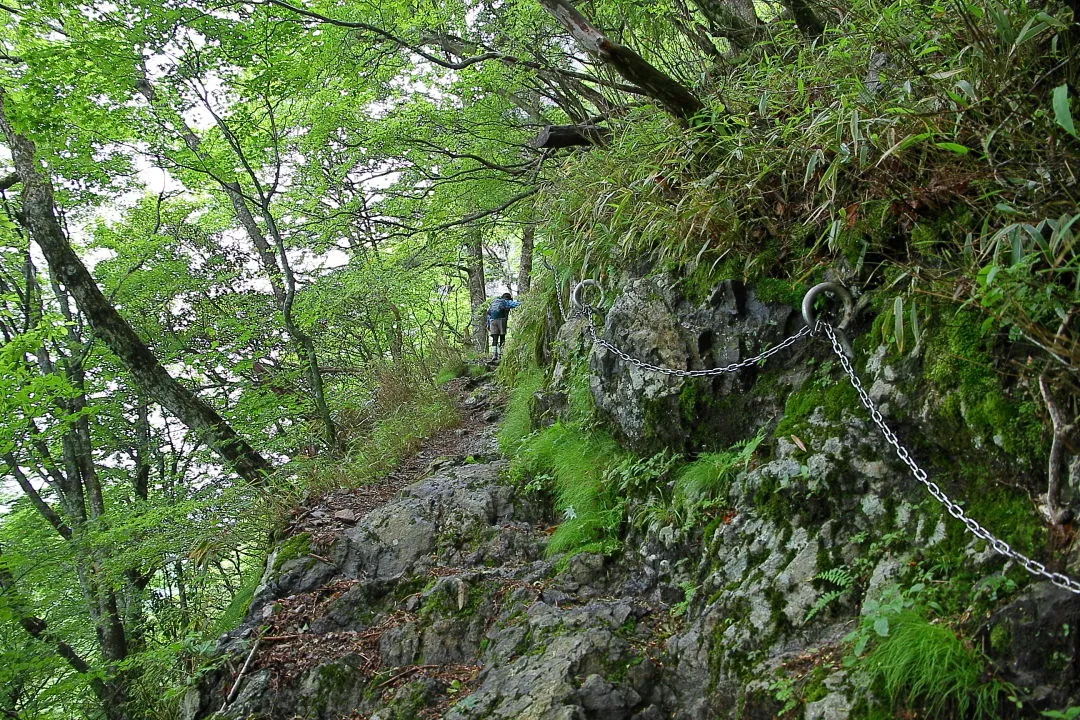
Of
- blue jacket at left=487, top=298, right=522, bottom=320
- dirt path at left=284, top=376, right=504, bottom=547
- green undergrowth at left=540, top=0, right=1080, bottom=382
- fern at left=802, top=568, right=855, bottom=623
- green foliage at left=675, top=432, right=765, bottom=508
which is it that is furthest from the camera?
blue jacket at left=487, top=298, right=522, bottom=320

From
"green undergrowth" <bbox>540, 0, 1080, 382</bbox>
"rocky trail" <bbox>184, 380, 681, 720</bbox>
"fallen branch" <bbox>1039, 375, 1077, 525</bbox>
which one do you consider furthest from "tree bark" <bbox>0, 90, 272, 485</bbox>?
"fallen branch" <bbox>1039, 375, 1077, 525</bbox>

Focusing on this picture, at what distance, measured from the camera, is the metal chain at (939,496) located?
1935 mm

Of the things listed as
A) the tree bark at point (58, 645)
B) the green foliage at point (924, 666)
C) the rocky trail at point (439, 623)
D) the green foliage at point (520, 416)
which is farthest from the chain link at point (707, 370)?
the tree bark at point (58, 645)

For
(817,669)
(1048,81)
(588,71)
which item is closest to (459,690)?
(817,669)

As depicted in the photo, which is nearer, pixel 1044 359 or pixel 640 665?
pixel 1044 359

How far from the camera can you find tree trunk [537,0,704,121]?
4047 millimetres

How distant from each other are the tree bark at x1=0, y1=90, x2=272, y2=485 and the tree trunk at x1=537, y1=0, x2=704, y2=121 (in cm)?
667

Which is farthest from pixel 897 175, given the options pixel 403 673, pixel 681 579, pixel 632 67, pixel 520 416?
pixel 520 416

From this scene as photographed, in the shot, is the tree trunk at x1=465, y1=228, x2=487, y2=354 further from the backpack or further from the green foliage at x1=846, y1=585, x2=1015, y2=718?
the green foliage at x1=846, y1=585, x2=1015, y2=718

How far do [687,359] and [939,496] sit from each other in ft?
6.31

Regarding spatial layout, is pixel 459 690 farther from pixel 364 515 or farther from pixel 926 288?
pixel 926 288

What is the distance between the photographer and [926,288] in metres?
2.80

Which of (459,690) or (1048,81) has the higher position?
(1048,81)

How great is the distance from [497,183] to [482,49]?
1909mm
